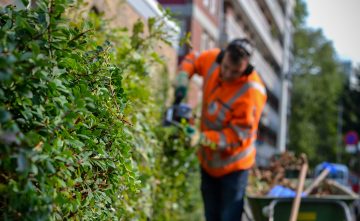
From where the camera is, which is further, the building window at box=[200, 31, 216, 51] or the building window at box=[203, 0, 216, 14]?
the building window at box=[203, 0, 216, 14]

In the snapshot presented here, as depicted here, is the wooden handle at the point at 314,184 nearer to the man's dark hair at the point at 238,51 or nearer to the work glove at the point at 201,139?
the work glove at the point at 201,139

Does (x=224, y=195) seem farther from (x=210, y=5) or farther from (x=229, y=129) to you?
(x=210, y=5)

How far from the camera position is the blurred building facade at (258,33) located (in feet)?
74.6

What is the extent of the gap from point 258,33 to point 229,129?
39226 mm

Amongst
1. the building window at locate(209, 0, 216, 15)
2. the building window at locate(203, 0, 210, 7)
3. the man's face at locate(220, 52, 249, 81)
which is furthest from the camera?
the building window at locate(209, 0, 216, 15)

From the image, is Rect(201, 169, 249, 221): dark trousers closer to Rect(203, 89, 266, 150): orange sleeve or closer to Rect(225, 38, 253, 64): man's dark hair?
Rect(203, 89, 266, 150): orange sleeve

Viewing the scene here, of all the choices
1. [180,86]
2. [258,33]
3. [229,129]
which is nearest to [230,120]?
[229,129]

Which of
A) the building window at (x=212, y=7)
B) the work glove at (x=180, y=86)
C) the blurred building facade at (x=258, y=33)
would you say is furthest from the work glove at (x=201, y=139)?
the building window at (x=212, y=7)

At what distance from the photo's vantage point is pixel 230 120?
18.4 ft

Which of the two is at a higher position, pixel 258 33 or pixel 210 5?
pixel 258 33

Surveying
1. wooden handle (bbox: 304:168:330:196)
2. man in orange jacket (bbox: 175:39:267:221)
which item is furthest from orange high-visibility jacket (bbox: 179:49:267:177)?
wooden handle (bbox: 304:168:330:196)

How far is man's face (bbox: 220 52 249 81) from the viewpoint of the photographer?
5.48 metres

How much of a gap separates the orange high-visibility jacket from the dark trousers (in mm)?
73

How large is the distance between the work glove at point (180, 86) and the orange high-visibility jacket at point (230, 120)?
0.19 meters
